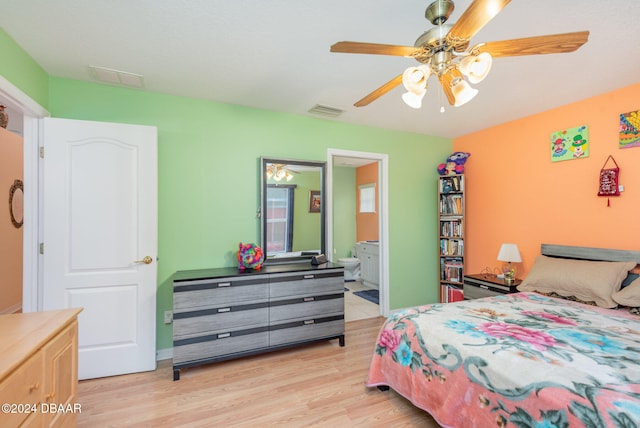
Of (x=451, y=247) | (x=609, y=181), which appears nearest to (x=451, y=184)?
(x=451, y=247)

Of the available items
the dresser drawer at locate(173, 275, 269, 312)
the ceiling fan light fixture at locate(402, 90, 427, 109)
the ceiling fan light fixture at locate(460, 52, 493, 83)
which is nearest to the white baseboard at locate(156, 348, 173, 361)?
the dresser drawer at locate(173, 275, 269, 312)

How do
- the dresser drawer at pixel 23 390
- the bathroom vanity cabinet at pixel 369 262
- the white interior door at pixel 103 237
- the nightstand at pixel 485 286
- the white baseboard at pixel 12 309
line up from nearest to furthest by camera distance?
the dresser drawer at pixel 23 390, the white interior door at pixel 103 237, the nightstand at pixel 485 286, the white baseboard at pixel 12 309, the bathroom vanity cabinet at pixel 369 262

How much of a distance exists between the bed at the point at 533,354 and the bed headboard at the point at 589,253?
0.01 m

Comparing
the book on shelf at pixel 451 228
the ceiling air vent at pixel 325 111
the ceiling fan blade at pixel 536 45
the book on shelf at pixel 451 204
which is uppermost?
the ceiling air vent at pixel 325 111

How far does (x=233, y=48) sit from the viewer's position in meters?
1.97

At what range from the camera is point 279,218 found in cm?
307

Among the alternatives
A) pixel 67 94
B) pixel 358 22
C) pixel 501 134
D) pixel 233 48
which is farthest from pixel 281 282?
pixel 501 134

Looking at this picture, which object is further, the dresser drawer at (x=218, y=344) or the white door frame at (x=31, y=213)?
the dresser drawer at (x=218, y=344)

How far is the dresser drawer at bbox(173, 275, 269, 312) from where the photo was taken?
2.29 m

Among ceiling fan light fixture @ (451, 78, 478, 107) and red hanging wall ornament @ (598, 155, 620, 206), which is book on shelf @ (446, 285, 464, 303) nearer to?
red hanging wall ornament @ (598, 155, 620, 206)

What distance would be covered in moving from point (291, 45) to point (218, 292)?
2.01 metres

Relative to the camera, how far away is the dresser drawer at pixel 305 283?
8.52 feet

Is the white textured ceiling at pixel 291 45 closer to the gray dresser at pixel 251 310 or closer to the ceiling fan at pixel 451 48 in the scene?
the ceiling fan at pixel 451 48

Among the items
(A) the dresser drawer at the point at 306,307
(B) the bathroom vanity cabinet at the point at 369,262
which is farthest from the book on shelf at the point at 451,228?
(A) the dresser drawer at the point at 306,307
